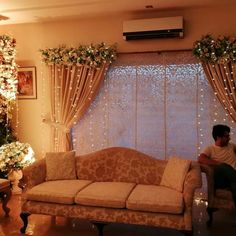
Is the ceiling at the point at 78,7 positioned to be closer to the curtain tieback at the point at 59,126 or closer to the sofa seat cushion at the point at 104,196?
the curtain tieback at the point at 59,126

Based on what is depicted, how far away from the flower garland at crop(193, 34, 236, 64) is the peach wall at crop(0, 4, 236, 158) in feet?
0.74

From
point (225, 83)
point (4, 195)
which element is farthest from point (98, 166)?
point (225, 83)

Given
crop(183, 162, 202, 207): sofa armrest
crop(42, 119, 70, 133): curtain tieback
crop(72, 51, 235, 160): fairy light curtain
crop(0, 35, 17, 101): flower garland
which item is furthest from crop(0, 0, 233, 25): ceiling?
A: crop(183, 162, 202, 207): sofa armrest

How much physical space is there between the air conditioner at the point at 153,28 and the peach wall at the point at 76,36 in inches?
5.6

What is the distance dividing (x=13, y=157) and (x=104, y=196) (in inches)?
80.7

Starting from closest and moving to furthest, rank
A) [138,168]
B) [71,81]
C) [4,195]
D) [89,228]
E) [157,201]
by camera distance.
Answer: [157,201] < [89,228] < [138,168] < [4,195] < [71,81]

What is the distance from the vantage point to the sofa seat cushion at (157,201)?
126 inches

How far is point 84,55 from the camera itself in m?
5.02

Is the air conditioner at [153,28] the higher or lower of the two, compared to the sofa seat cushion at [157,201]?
higher

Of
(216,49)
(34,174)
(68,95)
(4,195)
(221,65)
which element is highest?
(216,49)

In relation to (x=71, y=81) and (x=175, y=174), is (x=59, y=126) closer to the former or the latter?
(x=71, y=81)

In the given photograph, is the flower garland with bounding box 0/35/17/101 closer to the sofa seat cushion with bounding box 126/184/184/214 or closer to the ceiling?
the ceiling

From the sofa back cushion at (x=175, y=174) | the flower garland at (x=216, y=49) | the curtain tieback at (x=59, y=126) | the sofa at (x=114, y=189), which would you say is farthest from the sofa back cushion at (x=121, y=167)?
the flower garland at (x=216, y=49)

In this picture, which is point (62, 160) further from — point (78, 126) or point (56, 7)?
point (56, 7)
